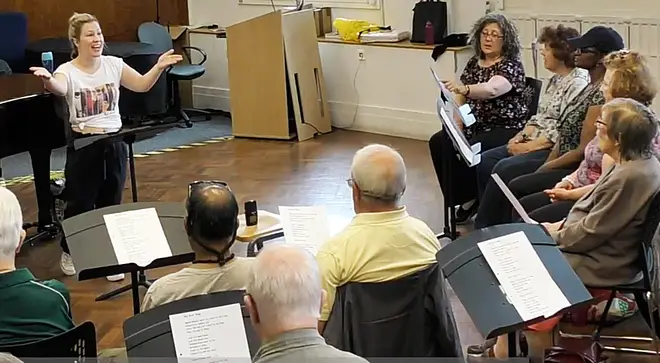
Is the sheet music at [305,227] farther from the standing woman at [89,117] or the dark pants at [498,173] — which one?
the standing woman at [89,117]

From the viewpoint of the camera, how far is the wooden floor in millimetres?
4645

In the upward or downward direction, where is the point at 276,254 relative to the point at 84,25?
downward

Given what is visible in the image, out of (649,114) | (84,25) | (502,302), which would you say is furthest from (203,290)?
(84,25)

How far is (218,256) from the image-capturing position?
2691 millimetres

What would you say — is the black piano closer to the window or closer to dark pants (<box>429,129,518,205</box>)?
dark pants (<box>429,129,518,205</box>)

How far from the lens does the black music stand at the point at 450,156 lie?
445 cm

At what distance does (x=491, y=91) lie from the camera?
203 inches

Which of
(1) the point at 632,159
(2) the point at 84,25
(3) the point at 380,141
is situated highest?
(2) the point at 84,25

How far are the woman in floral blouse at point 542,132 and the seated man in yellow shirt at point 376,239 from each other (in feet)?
6.11

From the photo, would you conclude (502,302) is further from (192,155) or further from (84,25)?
(192,155)

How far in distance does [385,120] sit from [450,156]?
298cm

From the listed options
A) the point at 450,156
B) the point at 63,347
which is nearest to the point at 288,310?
the point at 63,347

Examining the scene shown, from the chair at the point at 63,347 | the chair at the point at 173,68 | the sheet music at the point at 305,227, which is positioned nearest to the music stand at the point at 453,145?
the sheet music at the point at 305,227

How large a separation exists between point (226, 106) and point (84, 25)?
417 cm
